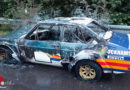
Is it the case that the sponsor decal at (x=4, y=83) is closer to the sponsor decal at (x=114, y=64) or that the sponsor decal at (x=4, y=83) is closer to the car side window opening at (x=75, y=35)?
the car side window opening at (x=75, y=35)

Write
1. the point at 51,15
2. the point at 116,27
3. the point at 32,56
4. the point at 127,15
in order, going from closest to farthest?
the point at 32,56, the point at 116,27, the point at 127,15, the point at 51,15

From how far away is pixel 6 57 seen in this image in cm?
512

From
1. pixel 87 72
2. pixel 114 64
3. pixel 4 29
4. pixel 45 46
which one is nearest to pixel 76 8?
pixel 4 29

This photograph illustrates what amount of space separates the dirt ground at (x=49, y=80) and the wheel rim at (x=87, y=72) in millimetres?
165

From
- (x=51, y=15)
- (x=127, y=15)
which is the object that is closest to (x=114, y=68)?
(x=127, y=15)

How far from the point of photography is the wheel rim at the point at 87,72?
407cm

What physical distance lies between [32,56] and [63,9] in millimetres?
7231

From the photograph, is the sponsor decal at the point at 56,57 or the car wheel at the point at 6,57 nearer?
the sponsor decal at the point at 56,57

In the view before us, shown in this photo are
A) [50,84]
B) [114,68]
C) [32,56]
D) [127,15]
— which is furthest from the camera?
[127,15]

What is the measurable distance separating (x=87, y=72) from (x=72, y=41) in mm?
884

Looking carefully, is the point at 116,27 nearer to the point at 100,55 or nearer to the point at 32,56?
the point at 100,55

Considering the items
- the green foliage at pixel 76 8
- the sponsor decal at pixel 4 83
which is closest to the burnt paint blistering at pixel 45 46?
the sponsor decal at pixel 4 83

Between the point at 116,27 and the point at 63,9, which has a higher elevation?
the point at 63,9

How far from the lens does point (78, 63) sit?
410 centimetres
